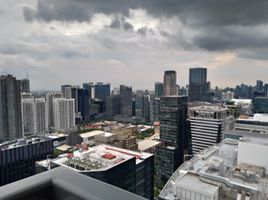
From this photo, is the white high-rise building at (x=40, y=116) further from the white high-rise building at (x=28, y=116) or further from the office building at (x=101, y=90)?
the office building at (x=101, y=90)

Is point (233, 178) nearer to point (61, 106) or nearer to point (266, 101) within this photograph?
point (61, 106)

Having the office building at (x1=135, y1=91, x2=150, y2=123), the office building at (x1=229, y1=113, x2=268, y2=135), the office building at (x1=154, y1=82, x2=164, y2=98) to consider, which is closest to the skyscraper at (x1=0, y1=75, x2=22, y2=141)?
the office building at (x1=135, y1=91, x2=150, y2=123)

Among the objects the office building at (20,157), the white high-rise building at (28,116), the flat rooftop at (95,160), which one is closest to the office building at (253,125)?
the flat rooftop at (95,160)

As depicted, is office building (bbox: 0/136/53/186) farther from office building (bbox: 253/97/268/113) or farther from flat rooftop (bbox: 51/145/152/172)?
office building (bbox: 253/97/268/113)

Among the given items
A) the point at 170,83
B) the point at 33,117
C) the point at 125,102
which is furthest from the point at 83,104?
the point at 170,83

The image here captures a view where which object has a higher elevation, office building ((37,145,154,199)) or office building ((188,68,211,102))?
office building ((188,68,211,102))
